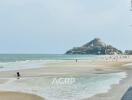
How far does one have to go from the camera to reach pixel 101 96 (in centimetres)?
2267

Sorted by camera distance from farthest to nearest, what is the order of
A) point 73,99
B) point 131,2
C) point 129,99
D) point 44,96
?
point 44,96
point 73,99
point 131,2
point 129,99

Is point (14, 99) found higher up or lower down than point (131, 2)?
lower down

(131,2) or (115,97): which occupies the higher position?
(131,2)

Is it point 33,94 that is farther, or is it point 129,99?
point 33,94

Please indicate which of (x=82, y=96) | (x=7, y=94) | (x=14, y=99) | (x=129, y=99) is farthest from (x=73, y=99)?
(x=129, y=99)

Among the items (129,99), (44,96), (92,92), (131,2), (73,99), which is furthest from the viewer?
(92,92)

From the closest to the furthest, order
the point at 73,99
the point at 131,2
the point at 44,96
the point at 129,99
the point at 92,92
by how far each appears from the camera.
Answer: the point at 129,99 < the point at 131,2 < the point at 73,99 < the point at 44,96 < the point at 92,92

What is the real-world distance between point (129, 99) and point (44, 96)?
382 inches

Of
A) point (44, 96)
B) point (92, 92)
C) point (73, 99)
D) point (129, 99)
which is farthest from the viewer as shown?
point (92, 92)

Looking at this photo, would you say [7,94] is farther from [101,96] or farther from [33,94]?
[101,96]

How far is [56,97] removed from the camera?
22594 mm

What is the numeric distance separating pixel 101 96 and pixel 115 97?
1.15 metres

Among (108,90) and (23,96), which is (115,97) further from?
(23,96)

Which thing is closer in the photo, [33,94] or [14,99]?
[14,99]
